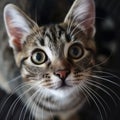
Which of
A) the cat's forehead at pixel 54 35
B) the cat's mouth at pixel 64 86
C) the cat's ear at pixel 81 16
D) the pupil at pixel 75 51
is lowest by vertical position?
the cat's mouth at pixel 64 86

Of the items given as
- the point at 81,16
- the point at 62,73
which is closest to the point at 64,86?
the point at 62,73

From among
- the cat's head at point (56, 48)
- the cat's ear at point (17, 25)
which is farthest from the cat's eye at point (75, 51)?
the cat's ear at point (17, 25)

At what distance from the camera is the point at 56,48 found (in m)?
0.87

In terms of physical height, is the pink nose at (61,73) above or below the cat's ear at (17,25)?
below

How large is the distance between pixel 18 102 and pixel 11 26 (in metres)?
0.21

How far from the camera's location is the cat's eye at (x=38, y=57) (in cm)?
87

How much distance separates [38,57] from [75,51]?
0.32ft

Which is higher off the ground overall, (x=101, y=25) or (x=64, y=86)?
(x=101, y=25)

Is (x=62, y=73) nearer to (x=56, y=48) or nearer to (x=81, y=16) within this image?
(x=56, y=48)

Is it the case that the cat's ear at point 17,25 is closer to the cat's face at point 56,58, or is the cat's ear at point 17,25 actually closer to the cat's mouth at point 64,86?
the cat's face at point 56,58

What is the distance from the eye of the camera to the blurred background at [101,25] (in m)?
0.92

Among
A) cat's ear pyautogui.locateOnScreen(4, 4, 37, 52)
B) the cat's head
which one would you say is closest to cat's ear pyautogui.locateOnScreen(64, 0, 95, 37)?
the cat's head

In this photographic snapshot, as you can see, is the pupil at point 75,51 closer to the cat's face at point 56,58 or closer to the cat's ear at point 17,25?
the cat's face at point 56,58

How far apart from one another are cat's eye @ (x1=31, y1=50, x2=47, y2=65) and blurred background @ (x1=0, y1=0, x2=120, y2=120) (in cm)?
9
